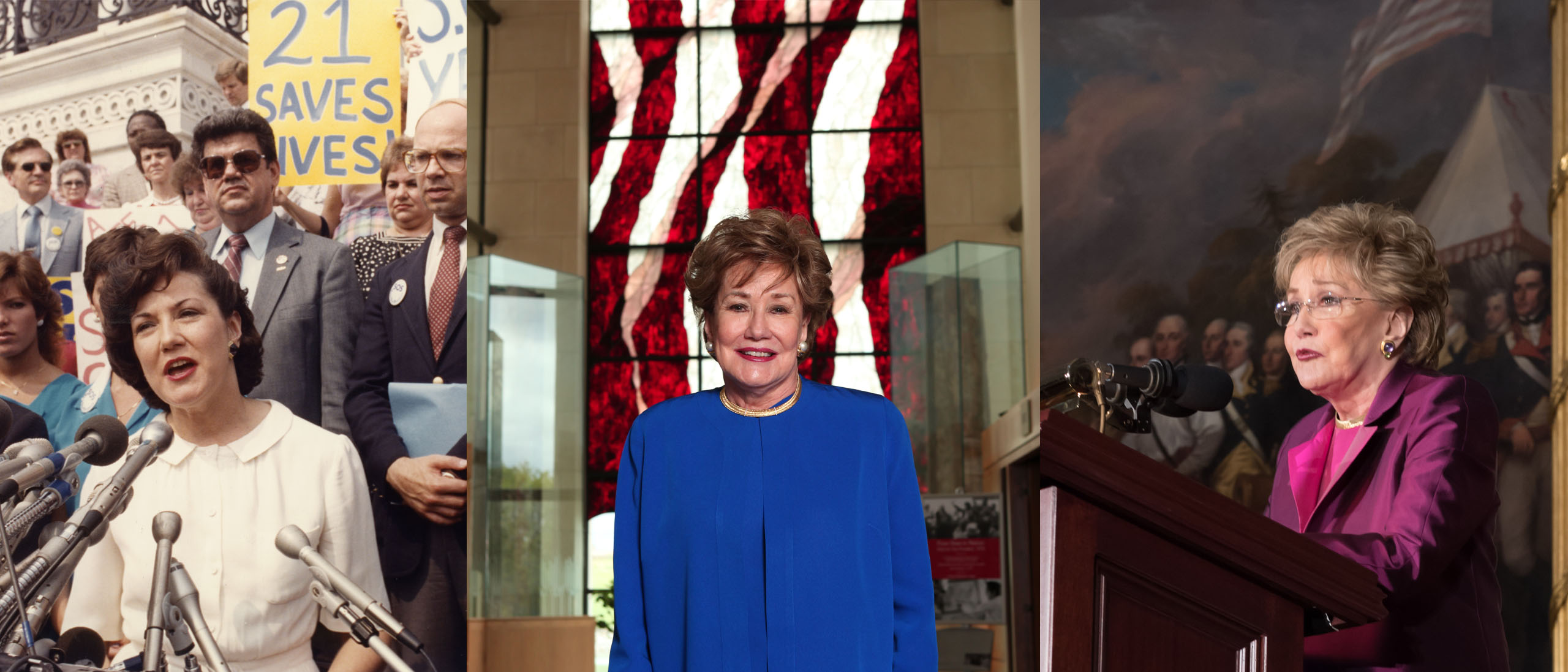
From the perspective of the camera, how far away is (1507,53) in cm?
326

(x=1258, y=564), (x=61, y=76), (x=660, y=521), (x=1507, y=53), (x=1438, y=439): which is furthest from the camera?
(x=61, y=76)

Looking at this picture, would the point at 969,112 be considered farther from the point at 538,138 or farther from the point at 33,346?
the point at 33,346

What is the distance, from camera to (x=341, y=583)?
12.7 feet

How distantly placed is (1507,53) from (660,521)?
2.77 meters

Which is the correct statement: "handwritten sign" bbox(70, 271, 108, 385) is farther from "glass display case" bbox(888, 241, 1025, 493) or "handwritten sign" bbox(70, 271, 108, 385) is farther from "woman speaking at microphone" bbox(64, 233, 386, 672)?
"glass display case" bbox(888, 241, 1025, 493)

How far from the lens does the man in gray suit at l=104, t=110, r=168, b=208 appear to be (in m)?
4.21

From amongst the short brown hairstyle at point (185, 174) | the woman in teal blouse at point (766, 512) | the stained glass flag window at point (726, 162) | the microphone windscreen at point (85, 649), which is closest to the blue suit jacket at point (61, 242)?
the short brown hairstyle at point (185, 174)

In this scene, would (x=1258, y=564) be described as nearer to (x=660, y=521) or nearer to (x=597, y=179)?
(x=660, y=521)

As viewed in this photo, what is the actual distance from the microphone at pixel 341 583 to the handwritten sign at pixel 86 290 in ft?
3.23

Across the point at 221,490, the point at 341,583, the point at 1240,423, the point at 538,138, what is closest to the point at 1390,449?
the point at 1240,423

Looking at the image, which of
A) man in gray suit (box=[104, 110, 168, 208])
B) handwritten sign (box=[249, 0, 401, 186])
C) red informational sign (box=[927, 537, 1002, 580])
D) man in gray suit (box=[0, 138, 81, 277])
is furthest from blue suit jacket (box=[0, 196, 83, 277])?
red informational sign (box=[927, 537, 1002, 580])

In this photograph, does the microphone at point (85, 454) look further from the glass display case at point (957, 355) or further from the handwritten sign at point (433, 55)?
the glass display case at point (957, 355)

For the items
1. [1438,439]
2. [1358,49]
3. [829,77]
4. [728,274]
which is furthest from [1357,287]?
[829,77]

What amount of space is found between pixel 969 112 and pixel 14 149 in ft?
14.0
